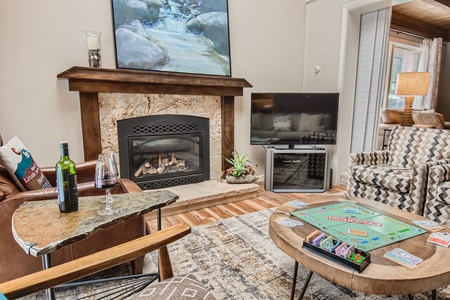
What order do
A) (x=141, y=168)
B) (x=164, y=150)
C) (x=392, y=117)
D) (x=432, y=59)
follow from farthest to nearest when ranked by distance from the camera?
(x=432, y=59)
(x=392, y=117)
(x=164, y=150)
(x=141, y=168)

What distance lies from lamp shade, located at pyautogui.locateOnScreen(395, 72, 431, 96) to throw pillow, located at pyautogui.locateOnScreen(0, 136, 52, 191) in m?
5.01

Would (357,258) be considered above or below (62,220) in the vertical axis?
below

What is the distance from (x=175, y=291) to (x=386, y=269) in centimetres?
86

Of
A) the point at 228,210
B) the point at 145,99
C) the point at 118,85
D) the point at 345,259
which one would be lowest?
the point at 228,210

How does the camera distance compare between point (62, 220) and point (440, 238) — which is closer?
point (62, 220)

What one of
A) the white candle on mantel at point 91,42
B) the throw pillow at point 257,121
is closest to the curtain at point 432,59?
the throw pillow at point 257,121

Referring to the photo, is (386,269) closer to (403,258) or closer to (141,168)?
(403,258)

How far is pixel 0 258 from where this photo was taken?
151 cm

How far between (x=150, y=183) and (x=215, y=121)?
3.78 feet

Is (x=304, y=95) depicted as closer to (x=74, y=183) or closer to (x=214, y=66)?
(x=214, y=66)

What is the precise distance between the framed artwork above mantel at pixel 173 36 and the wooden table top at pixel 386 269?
7.99 feet

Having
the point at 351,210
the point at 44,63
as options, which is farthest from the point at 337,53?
the point at 44,63

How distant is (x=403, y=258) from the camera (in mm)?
1231

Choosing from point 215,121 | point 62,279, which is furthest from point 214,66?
point 62,279
